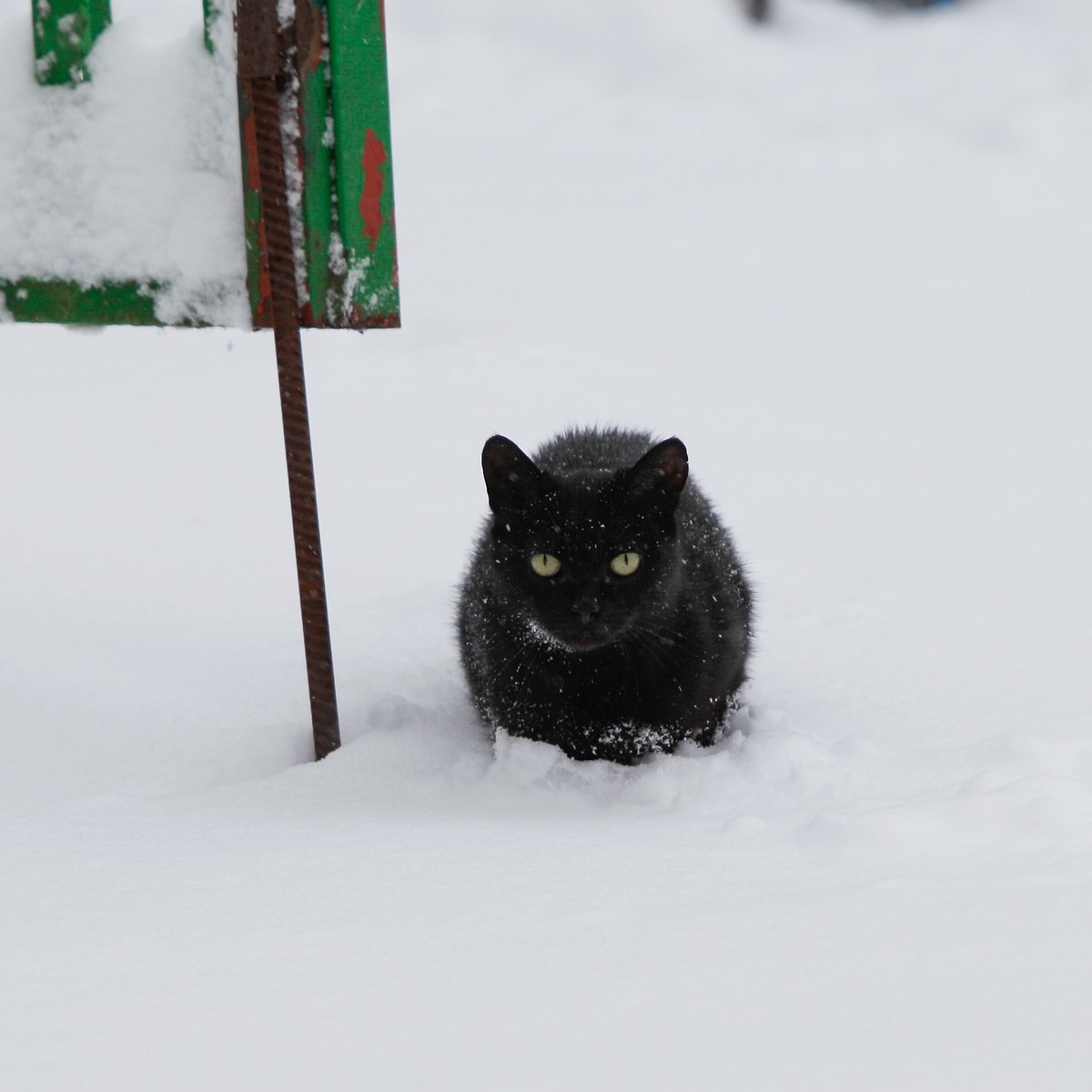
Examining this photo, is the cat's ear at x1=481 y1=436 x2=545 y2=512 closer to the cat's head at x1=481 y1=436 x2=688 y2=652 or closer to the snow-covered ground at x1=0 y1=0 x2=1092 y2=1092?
the cat's head at x1=481 y1=436 x2=688 y2=652

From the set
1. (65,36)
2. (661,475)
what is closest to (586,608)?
(661,475)

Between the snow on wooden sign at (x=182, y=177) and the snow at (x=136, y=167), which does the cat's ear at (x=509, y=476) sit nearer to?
the snow on wooden sign at (x=182, y=177)

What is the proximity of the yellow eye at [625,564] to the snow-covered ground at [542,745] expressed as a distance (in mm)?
405

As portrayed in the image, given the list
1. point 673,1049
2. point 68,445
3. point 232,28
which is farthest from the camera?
point 68,445

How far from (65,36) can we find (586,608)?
1553 mm

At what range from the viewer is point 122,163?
8.31 feet

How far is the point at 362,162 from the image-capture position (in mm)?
2484

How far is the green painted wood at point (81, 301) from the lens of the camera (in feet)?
8.46

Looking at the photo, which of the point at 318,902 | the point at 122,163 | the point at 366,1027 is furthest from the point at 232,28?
the point at 366,1027

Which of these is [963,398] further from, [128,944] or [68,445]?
[128,944]

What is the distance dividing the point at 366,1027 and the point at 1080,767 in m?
1.52

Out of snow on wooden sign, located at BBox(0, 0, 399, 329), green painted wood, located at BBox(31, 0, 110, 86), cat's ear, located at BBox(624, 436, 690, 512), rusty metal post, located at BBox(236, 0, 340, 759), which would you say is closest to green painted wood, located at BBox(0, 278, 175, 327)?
snow on wooden sign, located at BBox(0, 0, 399, 329)

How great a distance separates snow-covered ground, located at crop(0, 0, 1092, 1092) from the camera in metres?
1.30

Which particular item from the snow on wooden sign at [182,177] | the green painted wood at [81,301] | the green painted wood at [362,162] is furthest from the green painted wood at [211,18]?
the green painted wood at [81,301]
